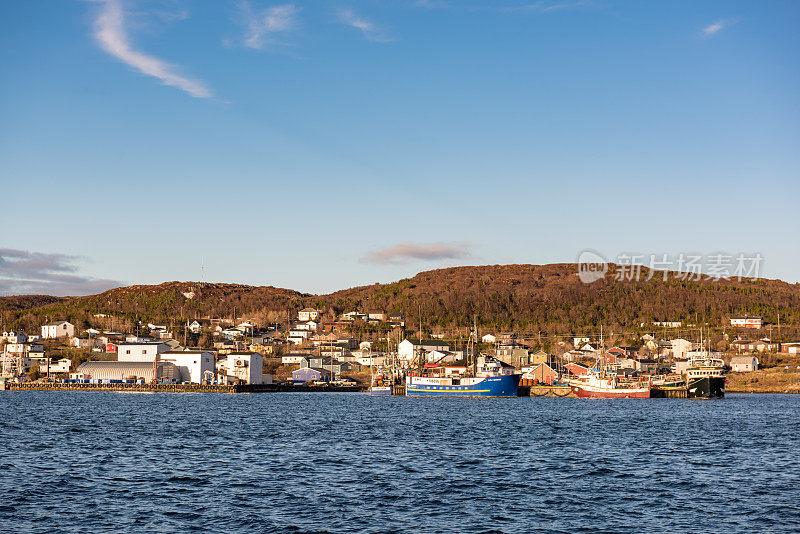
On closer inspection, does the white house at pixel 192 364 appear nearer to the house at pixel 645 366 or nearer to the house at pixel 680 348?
the house at pixel 645 366

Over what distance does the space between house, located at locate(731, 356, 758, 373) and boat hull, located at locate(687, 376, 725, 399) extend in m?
39.7

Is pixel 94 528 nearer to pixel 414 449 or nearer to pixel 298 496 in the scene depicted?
pixel 298 496

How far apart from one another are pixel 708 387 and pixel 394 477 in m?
86.5

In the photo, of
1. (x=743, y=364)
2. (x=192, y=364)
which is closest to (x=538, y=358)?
(x=743, y=364)

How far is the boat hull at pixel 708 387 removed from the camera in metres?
107

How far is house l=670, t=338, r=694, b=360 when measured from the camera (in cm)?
16388

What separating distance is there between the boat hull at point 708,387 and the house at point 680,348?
56.8 metres

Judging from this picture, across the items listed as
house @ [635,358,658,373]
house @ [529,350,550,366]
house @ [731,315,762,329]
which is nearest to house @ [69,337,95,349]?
house @ [529,350,550,366]

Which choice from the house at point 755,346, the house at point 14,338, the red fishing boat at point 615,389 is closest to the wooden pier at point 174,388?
the red fishing boat at point 615,389

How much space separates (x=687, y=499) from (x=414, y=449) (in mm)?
17786

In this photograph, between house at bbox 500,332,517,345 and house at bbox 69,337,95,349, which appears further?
house at bbox 69,337,95,349

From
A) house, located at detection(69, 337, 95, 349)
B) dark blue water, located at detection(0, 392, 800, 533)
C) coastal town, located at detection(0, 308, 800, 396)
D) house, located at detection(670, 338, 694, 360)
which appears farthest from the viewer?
house, located at detection(69, 337, 95, 349)

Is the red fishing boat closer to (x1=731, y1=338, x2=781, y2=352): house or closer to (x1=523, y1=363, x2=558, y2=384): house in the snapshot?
(x1=523, y1=363, x2=558, y2=384): house

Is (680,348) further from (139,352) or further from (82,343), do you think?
(82,343)
